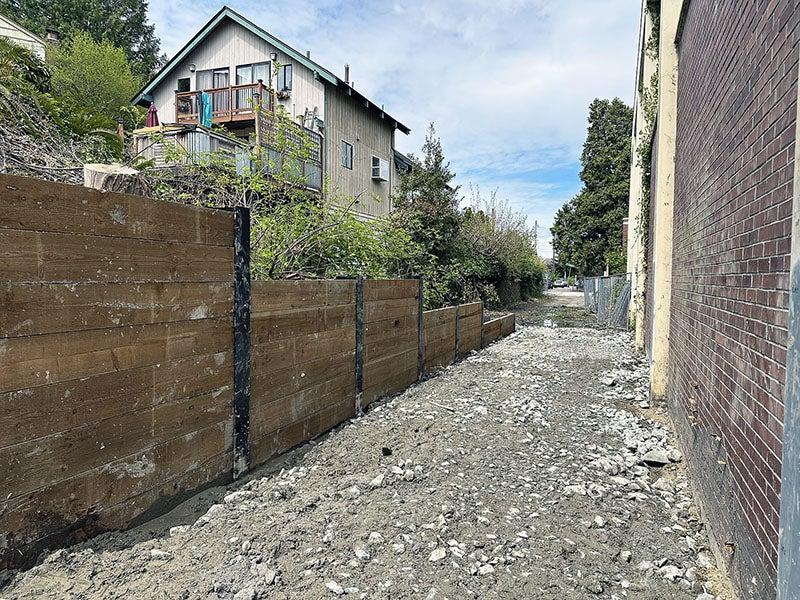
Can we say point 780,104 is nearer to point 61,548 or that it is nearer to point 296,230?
point 61,548

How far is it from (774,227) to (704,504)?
6.07 ft

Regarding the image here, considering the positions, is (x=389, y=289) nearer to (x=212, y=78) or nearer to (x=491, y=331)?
(x=491, y=331)

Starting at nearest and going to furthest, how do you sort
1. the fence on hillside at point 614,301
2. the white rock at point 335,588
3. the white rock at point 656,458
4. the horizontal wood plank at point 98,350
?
1. the horizontal wood plank at point 98,350
2. the white rock at point 335,588
3. the white rock at point 656,458
4. the fence on hillside at point 614,301

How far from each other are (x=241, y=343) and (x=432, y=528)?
1.70 meters

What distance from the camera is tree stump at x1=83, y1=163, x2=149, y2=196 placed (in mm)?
2623

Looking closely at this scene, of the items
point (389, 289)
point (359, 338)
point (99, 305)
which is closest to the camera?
point (99, 305)

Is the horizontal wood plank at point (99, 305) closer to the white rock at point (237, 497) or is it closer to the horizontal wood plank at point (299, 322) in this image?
Result: the horizontal wood plank at point (299, 322)

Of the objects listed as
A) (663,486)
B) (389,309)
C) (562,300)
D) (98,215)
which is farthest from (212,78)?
(562,300)

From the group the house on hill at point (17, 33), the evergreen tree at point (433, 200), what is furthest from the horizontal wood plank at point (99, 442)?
the house on hill at point (17, 33)

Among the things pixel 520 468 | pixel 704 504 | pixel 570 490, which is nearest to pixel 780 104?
pixel 704 504

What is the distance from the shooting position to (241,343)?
328 centimetres

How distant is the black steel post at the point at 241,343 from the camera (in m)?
3.25

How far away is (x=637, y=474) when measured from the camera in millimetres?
3711

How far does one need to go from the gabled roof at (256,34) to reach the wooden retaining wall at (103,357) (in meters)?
15.0
